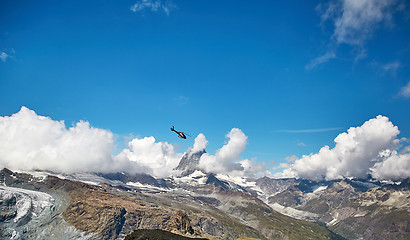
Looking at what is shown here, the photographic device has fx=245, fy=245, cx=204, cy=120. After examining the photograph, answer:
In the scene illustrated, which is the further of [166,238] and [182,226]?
[182,226]

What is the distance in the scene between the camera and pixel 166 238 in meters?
122

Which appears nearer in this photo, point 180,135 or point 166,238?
point 180,135

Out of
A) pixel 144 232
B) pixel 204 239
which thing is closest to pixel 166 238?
pixel 144 232

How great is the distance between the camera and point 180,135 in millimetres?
70812

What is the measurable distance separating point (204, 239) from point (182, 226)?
101ft

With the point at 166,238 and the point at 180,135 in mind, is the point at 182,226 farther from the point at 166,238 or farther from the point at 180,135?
the point at 180,135

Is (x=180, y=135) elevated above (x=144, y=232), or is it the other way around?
(x=180, y=135)

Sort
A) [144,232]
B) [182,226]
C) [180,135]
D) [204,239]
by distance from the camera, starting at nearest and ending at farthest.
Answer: [180,135] < [144,232] < [204,239] < [182,226]

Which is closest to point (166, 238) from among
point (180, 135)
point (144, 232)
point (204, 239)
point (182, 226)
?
point (144, 232)

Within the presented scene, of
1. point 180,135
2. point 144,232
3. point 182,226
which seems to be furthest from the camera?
point 182,226

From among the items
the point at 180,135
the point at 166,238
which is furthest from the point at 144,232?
the point at 180,135

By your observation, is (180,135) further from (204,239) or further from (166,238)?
(204,239)

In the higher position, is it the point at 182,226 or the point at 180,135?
the point at 180,135

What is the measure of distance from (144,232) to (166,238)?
1172 centimetres
